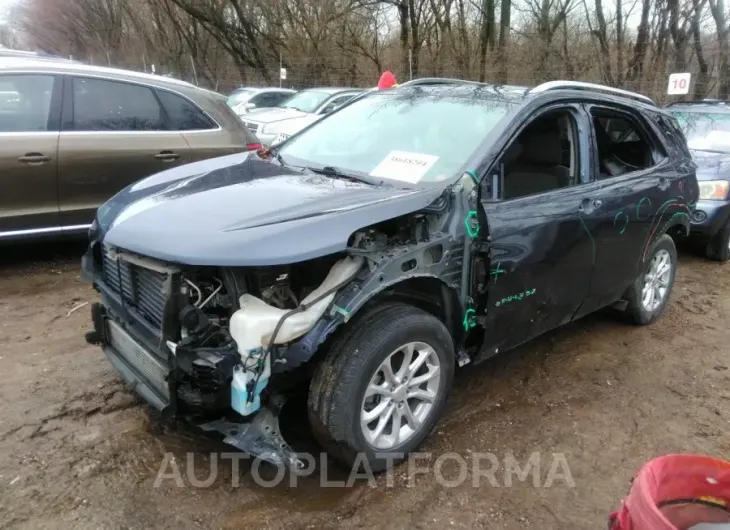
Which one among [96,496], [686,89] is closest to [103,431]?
[96,496]

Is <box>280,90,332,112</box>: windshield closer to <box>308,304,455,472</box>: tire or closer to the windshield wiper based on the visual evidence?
the windshield wiper

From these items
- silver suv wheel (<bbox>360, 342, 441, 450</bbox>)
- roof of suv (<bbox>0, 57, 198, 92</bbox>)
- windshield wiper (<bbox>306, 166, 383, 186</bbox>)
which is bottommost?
silver suv wheel (<bbox>360, 342, 441, 450</bbox>)

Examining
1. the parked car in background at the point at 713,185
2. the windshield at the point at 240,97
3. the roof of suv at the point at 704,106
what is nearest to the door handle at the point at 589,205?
the parked car in background at the point at 713,185

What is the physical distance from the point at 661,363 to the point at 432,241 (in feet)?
7.90

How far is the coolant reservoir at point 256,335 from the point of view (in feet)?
8.08

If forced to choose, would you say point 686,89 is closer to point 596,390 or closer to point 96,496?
point 596,390

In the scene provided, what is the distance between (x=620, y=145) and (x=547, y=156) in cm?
101

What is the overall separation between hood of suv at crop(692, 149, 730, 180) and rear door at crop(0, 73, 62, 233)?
643cm

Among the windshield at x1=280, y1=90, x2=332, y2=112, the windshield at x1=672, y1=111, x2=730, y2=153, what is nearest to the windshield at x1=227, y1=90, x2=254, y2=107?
the windshield at x1=280, y1=90, x2=332, y2=112

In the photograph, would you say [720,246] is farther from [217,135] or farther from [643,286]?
[217,135]

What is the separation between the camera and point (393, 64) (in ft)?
80.0

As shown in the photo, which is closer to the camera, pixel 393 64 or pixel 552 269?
pixel 552 269

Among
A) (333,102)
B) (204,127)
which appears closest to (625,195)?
(204,127)

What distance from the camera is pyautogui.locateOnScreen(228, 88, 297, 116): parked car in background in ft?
49.4
